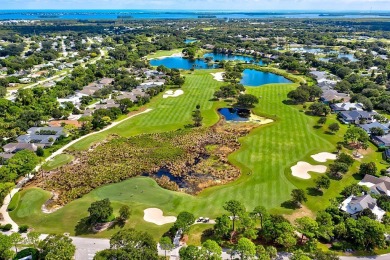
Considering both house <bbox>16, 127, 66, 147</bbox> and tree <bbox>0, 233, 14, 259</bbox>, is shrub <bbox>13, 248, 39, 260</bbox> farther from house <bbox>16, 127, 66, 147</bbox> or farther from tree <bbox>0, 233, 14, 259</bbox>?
house <bbox>16, 127, 66, 147</bbox>

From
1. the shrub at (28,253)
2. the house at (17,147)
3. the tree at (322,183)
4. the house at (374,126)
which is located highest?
the house at (374,126)

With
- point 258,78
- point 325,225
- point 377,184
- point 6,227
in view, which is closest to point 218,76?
point 258,78

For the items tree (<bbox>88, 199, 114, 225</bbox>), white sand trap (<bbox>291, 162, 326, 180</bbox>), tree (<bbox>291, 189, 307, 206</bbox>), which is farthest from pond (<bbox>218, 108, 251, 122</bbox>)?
tree (<bbox>88, 199, 114, 225</bbox>)

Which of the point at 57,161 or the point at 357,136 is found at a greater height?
the point at 357,136

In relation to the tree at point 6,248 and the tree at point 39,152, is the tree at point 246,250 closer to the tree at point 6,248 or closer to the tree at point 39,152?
the tree at point 6,248

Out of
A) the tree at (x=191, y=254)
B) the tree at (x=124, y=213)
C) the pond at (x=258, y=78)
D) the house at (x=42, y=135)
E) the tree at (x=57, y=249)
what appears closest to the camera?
the tree at (x=191, y=254)

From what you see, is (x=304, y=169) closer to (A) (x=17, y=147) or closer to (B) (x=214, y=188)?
(B) (x=214, y=188)

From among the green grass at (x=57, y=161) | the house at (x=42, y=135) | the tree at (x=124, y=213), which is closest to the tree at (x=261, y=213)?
the tree at (x=124, y=213)

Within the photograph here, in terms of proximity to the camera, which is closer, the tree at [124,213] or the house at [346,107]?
the tree at [124,213]
